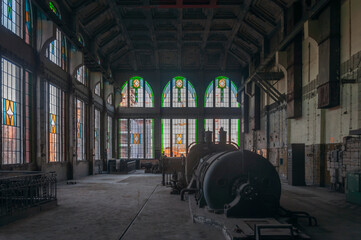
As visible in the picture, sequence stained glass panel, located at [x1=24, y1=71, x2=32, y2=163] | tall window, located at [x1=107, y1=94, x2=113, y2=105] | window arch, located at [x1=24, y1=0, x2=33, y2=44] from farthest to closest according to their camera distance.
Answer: tall window, located at [x1=107, y1=94, x2=113, y2=105] → window arch, located at [x1=24, y1=0, x2=33, y2=44] → stained glass panel, located at [x1=24, y1=71, x2=32, y2=163]

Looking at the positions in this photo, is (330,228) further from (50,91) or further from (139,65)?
(139,65)

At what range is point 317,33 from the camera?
12031 mm

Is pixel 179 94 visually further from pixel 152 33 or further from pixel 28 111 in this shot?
pixel 28 111

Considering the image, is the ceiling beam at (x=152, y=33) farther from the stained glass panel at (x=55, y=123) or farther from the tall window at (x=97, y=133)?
the stained glass panel at (x=55, y=123)

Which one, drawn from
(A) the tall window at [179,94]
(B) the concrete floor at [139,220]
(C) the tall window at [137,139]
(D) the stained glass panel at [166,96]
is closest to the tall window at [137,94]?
(D) the stained glass panel at [166,96]

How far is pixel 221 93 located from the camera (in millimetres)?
27375

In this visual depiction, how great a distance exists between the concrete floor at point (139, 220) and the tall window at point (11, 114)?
2.98m

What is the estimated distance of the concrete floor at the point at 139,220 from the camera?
5365 mm

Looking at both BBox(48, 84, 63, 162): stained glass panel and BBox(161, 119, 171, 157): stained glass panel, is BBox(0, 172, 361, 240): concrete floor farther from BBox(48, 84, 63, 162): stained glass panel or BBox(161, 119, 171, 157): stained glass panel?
BBox(161, 119, 171, 157): stained glass panel

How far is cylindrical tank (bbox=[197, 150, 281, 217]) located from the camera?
5477 mm

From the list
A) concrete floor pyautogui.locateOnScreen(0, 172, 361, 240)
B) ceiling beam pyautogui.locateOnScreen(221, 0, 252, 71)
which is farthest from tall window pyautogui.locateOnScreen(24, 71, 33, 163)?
ceiling beam pyautogui.locateOnScreen(221, 0, 252, 71)

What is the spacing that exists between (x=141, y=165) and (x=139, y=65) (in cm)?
886

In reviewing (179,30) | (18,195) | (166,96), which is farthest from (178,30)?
(18,195)

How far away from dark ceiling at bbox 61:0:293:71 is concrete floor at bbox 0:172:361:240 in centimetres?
1087
